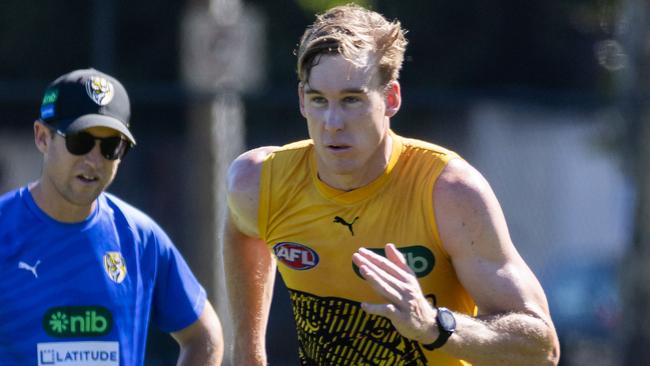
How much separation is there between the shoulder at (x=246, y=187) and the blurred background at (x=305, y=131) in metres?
5.18

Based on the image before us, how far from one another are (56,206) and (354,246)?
1061 mm

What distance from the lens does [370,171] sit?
4629mm

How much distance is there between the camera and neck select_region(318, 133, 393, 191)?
4617 mm

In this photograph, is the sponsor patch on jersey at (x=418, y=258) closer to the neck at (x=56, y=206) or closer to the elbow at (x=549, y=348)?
the elbow at (x=549, y=348)

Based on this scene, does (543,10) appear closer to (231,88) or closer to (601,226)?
(601,226)

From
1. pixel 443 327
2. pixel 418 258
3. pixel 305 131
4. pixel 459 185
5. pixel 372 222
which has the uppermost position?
pixel 305 131

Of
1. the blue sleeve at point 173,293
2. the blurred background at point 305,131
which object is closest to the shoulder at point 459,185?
the blue sleeve at point 173,293

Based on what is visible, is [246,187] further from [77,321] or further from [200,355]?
[77,321]

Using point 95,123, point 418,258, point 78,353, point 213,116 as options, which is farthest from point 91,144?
point 213,116

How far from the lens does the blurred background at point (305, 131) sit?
1021 centimetres

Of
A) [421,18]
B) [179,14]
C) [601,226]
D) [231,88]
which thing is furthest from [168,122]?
[601,226]

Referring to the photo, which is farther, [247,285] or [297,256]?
[247,285]

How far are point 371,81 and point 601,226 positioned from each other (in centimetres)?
680

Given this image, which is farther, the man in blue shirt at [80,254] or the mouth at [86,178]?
the mouth at [86,178]
